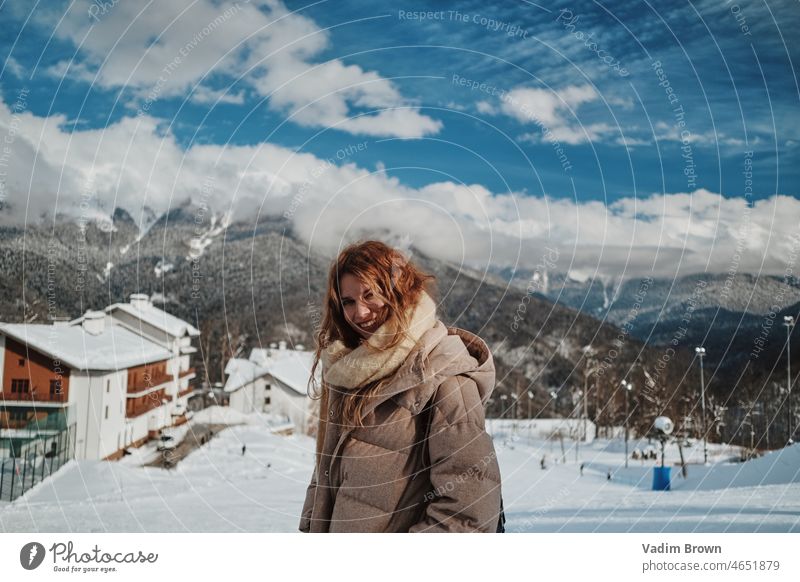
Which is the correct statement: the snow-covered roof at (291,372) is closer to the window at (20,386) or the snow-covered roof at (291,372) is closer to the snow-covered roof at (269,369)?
the snow-covered roof at (269,369)

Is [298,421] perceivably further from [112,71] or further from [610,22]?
[610,22]

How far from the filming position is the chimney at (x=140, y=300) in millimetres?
4613

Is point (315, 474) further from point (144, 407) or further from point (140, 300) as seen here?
point (140, 300)

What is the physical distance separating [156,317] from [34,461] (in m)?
1.28

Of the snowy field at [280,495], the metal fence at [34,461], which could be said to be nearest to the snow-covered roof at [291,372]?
the snowy field at [280,495]

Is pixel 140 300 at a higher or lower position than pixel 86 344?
higher

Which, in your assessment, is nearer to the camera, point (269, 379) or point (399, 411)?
point (399, 411)

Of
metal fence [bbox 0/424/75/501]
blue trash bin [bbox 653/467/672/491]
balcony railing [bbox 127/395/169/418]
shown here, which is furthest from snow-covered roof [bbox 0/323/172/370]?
blue trash bin [bbox 653/467/672/491]

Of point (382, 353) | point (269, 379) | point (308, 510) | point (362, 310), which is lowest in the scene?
point (308, 510)

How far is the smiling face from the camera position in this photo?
1672 millimetres

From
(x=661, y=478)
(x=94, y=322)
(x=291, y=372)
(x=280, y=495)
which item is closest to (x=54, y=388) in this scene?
(x=94, y=322)

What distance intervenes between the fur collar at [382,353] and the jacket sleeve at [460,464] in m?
0.17

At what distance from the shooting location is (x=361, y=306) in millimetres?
1685

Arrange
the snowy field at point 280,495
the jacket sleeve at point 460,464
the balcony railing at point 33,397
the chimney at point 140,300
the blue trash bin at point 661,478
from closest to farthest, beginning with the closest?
1. the jacket sleeve at point 460,464
2. the snowy field at point 280,495
3. the balcony railing at point 33,397
4. the chimney at point 140,300
5. the blue trash bin at point 661,478
